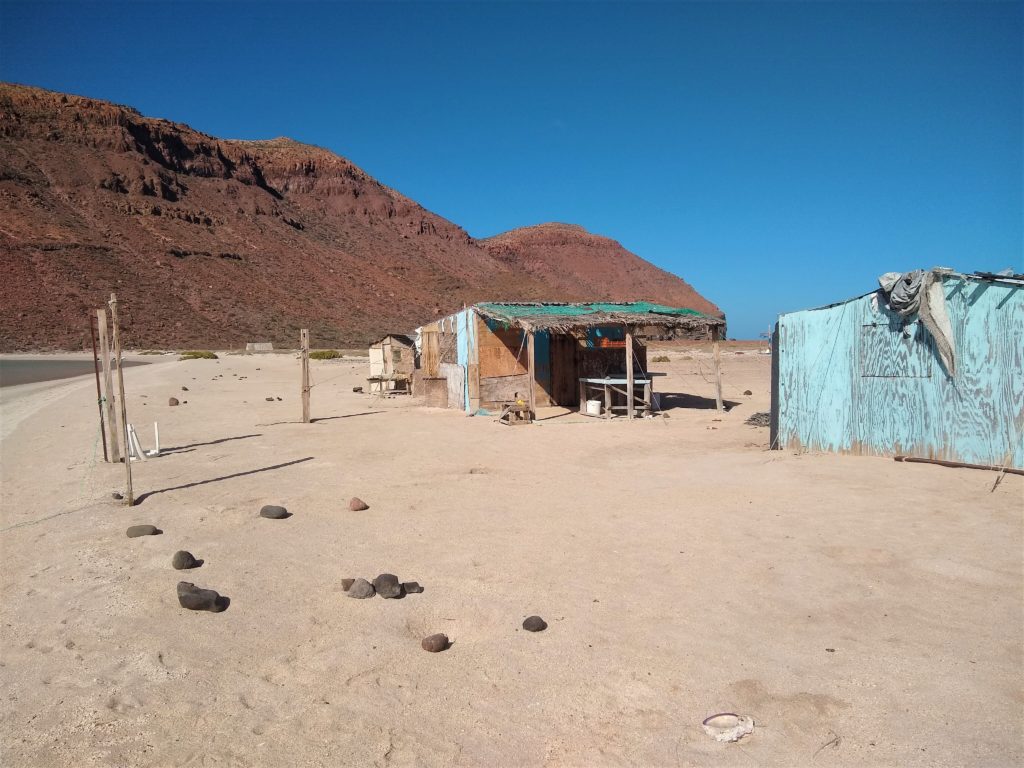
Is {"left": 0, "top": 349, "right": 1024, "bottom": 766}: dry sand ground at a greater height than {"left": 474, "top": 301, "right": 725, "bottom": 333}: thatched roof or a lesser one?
lesser

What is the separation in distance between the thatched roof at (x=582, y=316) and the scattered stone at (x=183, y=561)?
957cm

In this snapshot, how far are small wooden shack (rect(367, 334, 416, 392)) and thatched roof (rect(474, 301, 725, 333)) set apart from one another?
580cm

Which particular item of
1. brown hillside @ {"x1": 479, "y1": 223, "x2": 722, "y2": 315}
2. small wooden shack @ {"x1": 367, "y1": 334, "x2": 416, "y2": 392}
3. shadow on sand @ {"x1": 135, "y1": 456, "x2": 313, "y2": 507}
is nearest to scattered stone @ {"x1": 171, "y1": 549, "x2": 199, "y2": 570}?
shadow on sand @ {"x1": 135, "y1": 456, "x2": 313, "y2": 507}

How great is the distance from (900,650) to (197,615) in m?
4.09

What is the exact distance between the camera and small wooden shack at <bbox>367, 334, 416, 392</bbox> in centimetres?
2064

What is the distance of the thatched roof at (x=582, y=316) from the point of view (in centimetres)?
1415

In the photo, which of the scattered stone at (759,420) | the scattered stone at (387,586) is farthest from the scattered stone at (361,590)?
the scattered stone at (759,420)

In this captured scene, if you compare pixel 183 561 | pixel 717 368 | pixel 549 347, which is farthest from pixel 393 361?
pixel 183 561

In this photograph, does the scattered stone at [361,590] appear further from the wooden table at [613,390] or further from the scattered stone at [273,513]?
the wooden table at [613,390]

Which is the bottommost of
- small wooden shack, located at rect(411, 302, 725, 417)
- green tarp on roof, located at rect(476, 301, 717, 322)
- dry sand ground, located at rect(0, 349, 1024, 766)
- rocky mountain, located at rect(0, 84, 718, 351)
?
dry sand ground, located at rect(0, 349, 1024, 766)

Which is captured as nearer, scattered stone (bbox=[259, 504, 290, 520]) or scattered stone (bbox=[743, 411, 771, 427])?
scattered stone (bbox=[259, 504, 290, 520])

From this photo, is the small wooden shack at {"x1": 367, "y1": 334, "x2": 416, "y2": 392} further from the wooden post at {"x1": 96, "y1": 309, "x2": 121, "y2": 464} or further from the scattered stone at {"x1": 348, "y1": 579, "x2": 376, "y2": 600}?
the scattered stone at {"x1": 348, "y1": 579, "x2": 376, "y2": 600}

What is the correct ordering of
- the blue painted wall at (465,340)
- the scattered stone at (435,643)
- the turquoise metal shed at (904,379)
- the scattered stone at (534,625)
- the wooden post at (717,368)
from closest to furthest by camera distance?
1. the scattered stone at (435,643)
2. the scattered stone at (534,625)
3. the turquoise metal shed at (904,379)
4. the wooden post at (717,368)
5. the blue painted wall at (465,340)

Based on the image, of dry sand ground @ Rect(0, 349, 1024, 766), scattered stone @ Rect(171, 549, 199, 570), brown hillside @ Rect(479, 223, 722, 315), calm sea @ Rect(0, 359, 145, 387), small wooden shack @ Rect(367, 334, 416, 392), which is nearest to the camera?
dry sand ground @ Rect(0, 349, 1024, 766)
